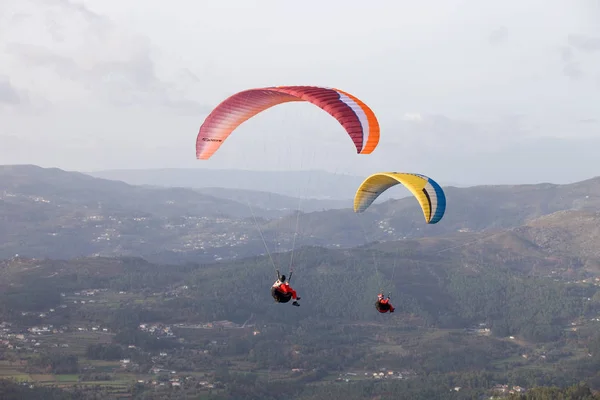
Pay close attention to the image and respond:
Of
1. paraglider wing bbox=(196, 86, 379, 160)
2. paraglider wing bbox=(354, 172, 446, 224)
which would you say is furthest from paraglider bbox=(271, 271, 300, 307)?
paraglider wing bbox=(354, 172, 446, 224)

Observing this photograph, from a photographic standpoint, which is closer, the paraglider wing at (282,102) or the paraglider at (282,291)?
the paraglider at (282,291)

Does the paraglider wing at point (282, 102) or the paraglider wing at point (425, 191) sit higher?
the paraglider wing at point (282, 102)

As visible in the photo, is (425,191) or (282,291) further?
(425,191)

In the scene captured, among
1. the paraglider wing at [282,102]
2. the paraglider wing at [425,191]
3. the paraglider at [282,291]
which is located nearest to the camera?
the paraglider at [282,291]

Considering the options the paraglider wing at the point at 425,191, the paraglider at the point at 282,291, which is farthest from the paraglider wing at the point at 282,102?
the paraglider at the point at 282,291

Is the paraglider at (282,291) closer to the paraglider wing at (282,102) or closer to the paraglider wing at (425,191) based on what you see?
the paraglider wing at (282,102)

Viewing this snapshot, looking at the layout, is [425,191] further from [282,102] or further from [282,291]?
[282,291]

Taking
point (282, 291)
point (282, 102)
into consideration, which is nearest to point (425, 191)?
point (282, 102)

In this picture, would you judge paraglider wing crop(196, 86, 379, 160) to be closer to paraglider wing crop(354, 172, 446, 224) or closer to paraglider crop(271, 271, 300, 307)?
paraglider wing crop(354, 172, 446, 224)

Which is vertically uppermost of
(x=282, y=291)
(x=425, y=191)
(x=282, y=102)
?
(x=282, y=102)
